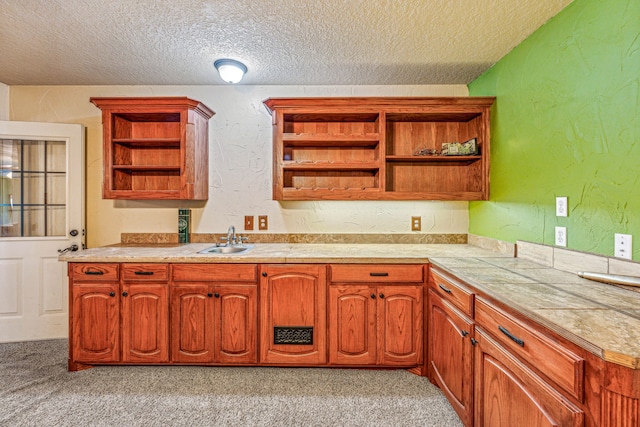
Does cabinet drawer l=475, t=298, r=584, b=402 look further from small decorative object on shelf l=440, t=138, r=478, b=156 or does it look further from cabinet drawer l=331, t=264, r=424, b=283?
small decorative object on shelf l=440, t=138, r=478, b=156

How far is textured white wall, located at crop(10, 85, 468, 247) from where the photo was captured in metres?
2.76

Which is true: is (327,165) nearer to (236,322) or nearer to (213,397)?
(236,322)

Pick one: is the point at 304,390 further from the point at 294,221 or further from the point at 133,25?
the point at 133,25

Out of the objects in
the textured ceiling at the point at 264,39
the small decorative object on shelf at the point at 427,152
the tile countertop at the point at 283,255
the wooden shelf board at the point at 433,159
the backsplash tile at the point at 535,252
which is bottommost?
the tile countertop at the point at 283,255

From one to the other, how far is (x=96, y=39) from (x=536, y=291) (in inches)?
118

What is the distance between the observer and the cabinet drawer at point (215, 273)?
210cm

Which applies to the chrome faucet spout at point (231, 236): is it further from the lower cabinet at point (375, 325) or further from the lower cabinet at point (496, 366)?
the lower cabinet at point (496, 366)

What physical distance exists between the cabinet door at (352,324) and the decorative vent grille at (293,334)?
0.16 m

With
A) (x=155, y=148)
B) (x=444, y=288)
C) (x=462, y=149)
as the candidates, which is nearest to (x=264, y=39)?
(x=155, y=148)

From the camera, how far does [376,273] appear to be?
209cm

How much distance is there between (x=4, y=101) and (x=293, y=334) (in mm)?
3371

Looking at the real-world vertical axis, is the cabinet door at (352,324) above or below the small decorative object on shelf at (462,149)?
below

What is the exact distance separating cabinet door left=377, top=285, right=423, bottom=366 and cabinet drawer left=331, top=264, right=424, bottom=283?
0.26 ft

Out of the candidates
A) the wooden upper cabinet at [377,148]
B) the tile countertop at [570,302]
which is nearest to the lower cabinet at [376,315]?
the tile countertop at [570,302]
